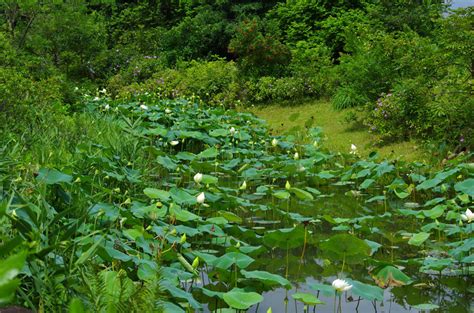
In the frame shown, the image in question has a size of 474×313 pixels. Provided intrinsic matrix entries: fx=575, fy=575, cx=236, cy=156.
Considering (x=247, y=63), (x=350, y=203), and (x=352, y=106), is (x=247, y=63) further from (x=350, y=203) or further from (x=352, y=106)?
(x=350, y=203)

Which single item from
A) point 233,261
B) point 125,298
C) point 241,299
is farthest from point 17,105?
point 125,298

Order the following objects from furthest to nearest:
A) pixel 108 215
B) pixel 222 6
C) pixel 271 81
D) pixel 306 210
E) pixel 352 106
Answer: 1. pixel 222 6
2. pixel 271 81
3. pixel 352 106
4. pixel 306 210
5. pixel 108 215

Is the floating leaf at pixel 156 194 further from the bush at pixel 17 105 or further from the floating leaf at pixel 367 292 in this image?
the bush at pixel 17 105

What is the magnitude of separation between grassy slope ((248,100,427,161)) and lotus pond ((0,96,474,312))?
157 cm

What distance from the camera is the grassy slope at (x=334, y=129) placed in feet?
25.2

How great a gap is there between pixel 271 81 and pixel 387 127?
13.5 ft

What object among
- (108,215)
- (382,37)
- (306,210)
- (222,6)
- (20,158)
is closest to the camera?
(108,215)

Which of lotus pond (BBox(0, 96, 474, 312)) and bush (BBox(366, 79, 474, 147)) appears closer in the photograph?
lotus pond (BBox(0, 96, 474, 312))

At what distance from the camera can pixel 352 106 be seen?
33.4 feet

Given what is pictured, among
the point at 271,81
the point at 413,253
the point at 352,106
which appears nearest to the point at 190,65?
the point at 271,81

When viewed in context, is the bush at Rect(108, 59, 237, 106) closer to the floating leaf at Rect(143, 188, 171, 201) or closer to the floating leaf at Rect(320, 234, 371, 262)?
the floating leaf at Rect(143, 188, 171, 201)

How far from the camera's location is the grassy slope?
25.2ft

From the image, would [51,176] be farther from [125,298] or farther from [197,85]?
[197,85]

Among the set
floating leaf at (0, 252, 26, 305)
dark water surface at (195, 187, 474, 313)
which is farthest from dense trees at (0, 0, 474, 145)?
floating leaf at (0, 252, 26, 305)
